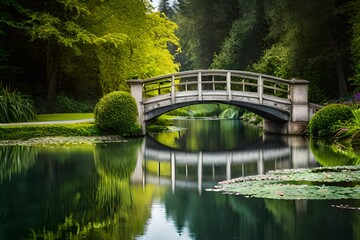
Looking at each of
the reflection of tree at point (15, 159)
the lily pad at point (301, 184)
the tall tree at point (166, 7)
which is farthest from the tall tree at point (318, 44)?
the tall tree at point (166, 7)

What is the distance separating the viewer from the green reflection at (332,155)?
14617mm

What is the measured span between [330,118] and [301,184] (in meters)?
12.1

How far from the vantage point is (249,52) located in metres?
48.1

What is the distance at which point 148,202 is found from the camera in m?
9.74

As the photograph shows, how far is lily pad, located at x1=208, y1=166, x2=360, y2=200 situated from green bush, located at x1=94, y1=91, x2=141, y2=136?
11225mm

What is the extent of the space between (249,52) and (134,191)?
38.3m

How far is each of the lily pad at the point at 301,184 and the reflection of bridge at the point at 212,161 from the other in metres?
0.71

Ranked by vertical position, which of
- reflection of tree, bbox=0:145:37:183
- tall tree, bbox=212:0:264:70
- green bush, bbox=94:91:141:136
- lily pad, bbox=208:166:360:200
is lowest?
lily pad, bbox=208:166:360:200

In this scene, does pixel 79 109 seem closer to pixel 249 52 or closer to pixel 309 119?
pixel 309 119

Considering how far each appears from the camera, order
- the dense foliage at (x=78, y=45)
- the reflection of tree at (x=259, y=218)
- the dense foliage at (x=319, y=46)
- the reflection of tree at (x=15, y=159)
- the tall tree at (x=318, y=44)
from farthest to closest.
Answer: the dense foliage at (x=78, y=45), the tall tree at (x=318, y=44), the dense foliage at (x=319, y=46), the reflection of tree at (x=15, y=159), the reflection of tree at (x=259, y=218)

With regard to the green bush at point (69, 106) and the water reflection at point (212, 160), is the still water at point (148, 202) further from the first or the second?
the green bush at point (69, 106)

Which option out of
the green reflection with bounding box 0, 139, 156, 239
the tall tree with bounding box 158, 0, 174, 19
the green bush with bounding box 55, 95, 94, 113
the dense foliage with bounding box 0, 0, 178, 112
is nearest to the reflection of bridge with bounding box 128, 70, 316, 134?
the dense foliage with bounding box 0, 0, 178, 112

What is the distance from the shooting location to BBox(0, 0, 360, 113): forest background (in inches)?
1073

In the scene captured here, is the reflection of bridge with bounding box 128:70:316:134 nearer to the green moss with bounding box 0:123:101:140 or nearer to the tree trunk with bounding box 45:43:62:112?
the green moss with bounding box 0:123:101:140
